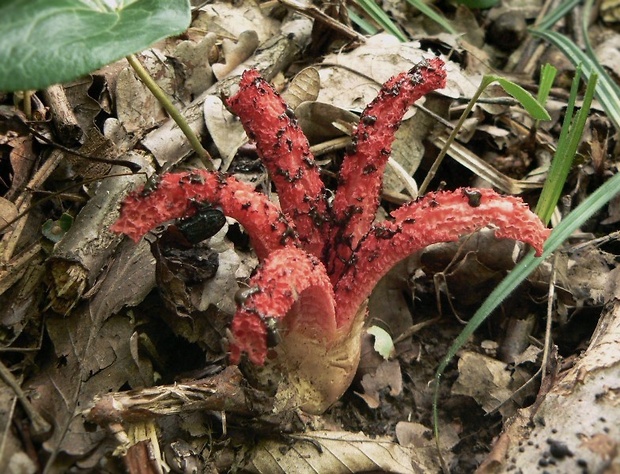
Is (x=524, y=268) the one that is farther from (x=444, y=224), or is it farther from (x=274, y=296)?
(x=274, y=296)

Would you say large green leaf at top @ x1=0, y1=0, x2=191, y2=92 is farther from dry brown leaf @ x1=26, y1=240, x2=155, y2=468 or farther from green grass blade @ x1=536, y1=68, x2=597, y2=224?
green grass blade @ x1=536, y1=68, x2=597, y2=224

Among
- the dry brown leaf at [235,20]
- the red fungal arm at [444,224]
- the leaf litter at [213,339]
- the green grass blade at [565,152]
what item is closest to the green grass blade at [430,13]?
the dry brown leaf at [235,20]

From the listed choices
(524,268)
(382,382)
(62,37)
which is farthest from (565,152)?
(62,37)

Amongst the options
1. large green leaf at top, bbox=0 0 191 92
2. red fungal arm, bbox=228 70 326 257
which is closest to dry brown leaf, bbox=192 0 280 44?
red fungal arm, bbox=228 70 326 257

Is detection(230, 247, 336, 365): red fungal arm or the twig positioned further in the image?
the twig

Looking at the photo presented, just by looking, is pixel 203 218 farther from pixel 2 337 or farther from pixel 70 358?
pixel 2 337

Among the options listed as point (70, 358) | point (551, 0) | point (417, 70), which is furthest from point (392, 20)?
point (70, 358)

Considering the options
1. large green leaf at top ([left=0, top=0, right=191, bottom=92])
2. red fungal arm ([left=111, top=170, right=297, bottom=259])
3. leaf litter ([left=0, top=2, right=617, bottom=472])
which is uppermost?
large green leaf at top ([left=0, top=0, right=191, bottom=92])
